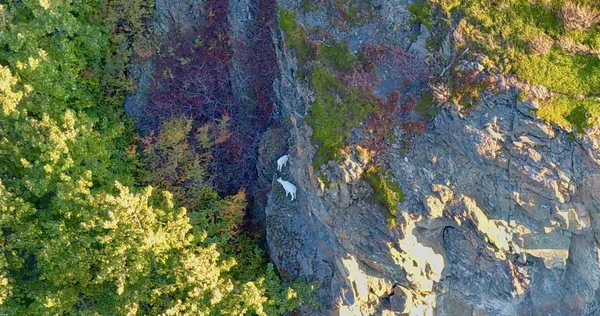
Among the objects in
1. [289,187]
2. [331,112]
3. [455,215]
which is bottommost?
[455,215]

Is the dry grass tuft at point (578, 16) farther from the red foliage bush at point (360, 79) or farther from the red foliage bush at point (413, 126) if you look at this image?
the red foliage bush at point (360, 79)

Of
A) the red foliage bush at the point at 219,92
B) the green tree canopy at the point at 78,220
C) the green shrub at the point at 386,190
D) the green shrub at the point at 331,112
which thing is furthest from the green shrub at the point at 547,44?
the green tree canopy at the point at 78,220

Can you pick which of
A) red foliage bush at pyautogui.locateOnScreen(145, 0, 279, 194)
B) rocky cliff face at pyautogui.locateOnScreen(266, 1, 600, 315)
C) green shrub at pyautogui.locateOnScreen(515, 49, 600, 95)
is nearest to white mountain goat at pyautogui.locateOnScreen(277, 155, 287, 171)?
rocky cliff face at pyautogui.locateOnScreen(266, 1, 600, 315)

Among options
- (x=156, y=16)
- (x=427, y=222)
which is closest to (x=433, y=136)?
(x=427, y=222)

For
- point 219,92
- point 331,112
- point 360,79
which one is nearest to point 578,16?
point 360,79

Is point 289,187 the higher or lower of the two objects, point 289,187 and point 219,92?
the lower

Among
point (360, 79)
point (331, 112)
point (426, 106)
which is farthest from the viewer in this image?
point (331, 112)

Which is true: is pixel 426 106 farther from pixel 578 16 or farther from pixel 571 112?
pixel 578 16
